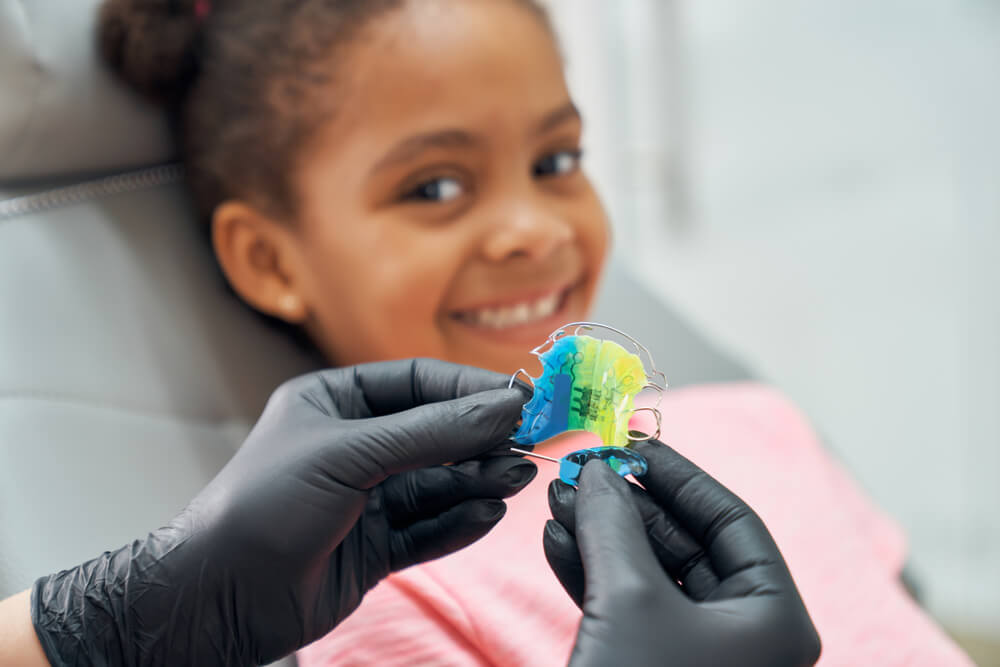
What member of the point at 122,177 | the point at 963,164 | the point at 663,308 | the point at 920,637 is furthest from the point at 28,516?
the point at 963,164

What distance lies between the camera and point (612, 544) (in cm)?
54

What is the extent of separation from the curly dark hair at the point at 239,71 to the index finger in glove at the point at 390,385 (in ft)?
1.09

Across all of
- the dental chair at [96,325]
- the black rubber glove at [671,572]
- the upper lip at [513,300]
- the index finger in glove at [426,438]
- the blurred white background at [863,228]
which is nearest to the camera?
the black rubber glove at [671,572]

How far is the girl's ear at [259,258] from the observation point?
994 millimetres

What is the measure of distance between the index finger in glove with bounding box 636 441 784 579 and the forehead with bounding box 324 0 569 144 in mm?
443

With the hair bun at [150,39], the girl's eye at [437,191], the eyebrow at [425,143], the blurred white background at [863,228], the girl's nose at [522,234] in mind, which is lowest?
the blurred white background at [863,228]

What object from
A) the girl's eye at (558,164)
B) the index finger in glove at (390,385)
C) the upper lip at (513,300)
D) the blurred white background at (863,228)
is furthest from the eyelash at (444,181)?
the blurred white background at (863,228)

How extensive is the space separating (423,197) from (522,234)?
13cm

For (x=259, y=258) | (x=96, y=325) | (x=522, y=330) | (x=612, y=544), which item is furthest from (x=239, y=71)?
(x=612, y=544)

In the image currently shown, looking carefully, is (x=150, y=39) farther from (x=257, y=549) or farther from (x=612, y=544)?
(x=612, y=544)

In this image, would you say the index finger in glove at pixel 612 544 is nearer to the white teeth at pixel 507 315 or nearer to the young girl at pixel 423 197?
the young girl at pixel 423 197

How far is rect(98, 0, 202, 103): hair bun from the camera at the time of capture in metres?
0.99

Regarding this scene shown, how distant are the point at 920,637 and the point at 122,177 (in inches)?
44.3

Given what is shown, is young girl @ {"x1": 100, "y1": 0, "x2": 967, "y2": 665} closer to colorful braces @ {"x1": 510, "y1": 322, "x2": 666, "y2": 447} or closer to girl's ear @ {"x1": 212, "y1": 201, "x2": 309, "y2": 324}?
girl's ear @ {"x1": 212, "y1": 201, "x2": 309, "y2": 324}
